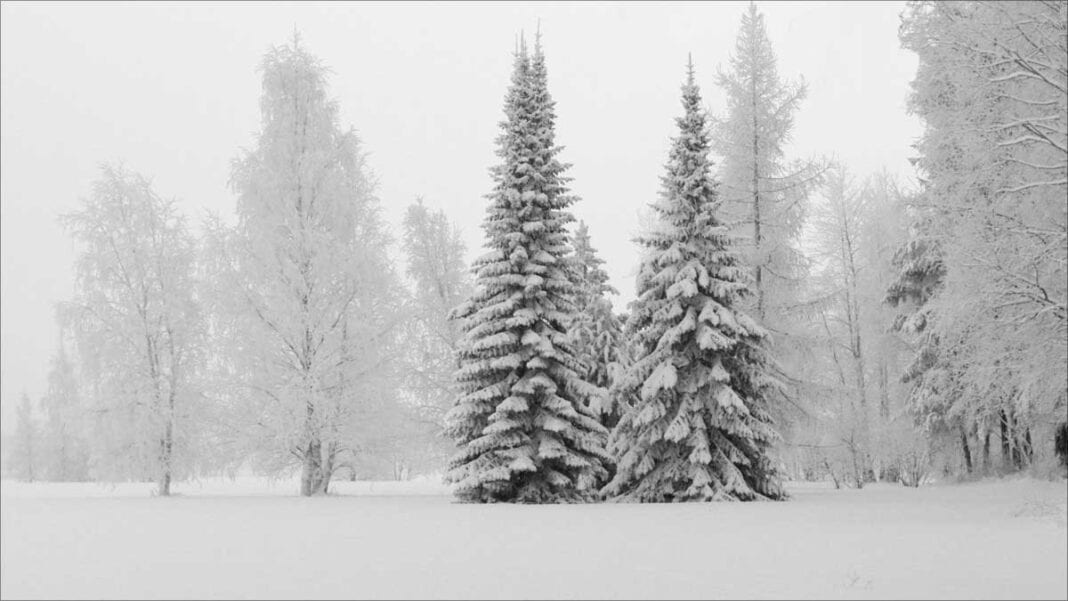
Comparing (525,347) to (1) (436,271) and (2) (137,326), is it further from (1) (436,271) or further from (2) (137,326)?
(1) (436,271)

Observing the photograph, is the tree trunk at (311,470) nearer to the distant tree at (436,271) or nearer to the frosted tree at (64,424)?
the frosted tree at (64,424)

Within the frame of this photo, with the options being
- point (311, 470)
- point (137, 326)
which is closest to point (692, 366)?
point (311, 470)

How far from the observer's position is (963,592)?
25.5ft

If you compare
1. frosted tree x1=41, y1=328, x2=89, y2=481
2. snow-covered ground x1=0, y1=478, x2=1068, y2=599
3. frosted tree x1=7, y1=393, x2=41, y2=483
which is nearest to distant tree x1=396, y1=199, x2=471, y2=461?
frosted tree x1=41, y1=328, x2=89, y2=481

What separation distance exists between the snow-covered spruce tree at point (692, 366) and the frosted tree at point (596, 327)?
348 cm

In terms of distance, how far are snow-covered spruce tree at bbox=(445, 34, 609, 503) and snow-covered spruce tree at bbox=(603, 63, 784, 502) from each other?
1.61 m

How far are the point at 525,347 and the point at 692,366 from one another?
477 cm

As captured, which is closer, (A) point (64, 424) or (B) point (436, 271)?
(A) point (64, 424)

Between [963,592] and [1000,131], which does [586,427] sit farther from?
[963,592]

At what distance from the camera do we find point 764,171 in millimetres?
25609

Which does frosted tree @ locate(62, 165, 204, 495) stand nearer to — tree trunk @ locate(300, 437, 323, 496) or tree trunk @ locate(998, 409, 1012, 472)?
tree trunk @ locate(300, 437, 323, 496)

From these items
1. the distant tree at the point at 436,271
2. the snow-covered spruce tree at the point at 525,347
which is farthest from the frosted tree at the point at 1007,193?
the distant tree at the point at 436,271

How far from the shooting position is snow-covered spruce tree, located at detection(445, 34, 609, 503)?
2183cm

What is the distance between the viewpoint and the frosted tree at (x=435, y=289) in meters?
32.3
